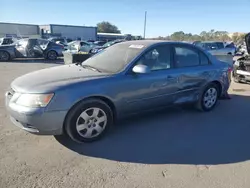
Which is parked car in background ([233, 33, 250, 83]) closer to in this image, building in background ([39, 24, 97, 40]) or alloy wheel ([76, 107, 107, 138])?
alloy wheel ([76, 107, 107, 138])

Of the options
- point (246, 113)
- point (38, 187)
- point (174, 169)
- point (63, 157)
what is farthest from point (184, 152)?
point (246, 113)

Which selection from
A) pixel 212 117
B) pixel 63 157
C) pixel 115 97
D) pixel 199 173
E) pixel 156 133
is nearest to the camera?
pixel 199 173

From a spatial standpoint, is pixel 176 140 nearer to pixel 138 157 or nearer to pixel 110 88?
pixel 138 157

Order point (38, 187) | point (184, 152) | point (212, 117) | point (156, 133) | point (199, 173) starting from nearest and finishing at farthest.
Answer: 1. point (38, 187)
2. point (199, 173)
3. point (184, 152)
4. point (156, 133)
5. point (212, 117)

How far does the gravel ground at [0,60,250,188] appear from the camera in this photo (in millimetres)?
2916

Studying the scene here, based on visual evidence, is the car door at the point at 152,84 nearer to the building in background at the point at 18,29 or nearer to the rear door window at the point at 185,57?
the rear door window at the point at 185,57

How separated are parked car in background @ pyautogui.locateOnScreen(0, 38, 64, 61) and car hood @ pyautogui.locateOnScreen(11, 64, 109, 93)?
1373 cm

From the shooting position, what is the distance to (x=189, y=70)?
498 cm

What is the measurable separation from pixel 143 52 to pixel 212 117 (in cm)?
209

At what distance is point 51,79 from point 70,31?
5607 cm

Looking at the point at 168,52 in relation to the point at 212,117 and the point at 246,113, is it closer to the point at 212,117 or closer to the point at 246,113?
the point at 212,117

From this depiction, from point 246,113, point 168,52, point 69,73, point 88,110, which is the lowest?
point 246,113

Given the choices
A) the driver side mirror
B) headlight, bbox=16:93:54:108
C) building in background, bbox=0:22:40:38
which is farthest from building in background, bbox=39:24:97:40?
headlight, bbox=16:93:54:108

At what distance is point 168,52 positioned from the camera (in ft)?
15.6
